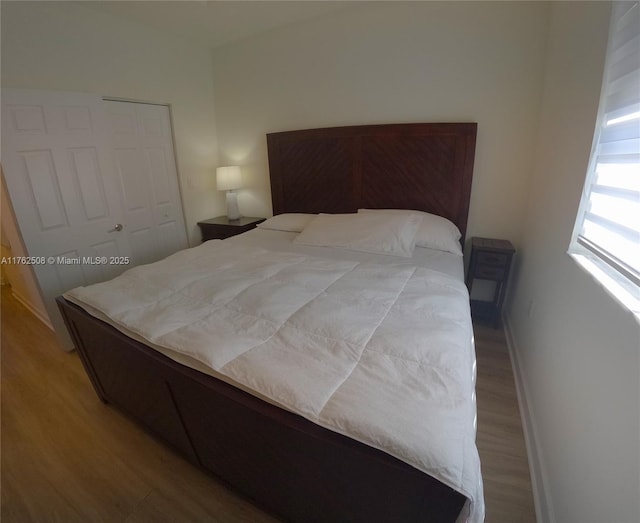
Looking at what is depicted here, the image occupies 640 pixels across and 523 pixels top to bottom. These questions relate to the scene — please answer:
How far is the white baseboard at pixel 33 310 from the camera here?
2638 mm

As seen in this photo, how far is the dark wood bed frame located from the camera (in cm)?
77

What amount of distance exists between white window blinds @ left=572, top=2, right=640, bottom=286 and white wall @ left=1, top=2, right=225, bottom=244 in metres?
3.28

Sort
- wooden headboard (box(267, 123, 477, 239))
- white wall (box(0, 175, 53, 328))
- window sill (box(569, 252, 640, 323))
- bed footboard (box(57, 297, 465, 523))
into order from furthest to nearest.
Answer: wooden headboard (box(267, 123, 477, 239)), white wall (box(0, 175, 53, 328)), window sill (box(569, 252, 640, 323)), bed footboard (box(57, 297, 465, 523))

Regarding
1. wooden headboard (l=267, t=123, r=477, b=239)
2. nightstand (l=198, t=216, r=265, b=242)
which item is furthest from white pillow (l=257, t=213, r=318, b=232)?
nightstand (l=198, t=216, r=265, b=242)

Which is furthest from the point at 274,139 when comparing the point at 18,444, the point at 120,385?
the point at 18,444

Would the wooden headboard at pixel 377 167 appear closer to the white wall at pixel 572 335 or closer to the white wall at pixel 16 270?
the white wall at pixel 572 335

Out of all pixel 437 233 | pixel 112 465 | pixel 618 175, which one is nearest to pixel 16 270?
pixel 112 465

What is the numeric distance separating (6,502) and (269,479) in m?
1.27

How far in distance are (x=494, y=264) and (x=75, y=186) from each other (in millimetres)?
3379

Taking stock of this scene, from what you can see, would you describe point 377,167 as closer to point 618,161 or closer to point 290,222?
point 290,222

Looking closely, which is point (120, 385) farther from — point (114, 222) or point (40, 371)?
point (114, 222)

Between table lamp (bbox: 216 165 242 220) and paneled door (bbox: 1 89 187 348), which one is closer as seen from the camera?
paneled door (bbox: 1 89 187 348)

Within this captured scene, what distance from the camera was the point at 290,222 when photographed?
288 centimetres

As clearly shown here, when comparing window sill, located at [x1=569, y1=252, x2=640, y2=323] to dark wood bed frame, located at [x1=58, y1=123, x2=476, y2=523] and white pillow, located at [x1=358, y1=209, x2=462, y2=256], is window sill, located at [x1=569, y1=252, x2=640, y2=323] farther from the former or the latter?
white pillow, located at [x1=358, y1=209, x2=462, y2=256]
